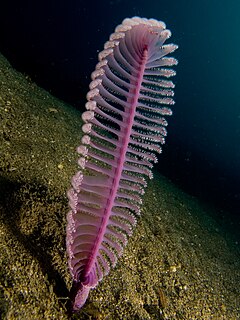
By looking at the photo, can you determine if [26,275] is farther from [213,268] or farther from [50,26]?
[50,26]

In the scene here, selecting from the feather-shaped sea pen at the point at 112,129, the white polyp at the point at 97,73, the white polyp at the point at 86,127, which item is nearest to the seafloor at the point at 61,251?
the feather-shaped sea pen at the point at 112,129

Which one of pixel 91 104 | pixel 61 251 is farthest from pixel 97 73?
pixel 61 251

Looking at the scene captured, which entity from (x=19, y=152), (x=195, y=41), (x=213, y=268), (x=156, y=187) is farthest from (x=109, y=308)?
(x=195, y=41)

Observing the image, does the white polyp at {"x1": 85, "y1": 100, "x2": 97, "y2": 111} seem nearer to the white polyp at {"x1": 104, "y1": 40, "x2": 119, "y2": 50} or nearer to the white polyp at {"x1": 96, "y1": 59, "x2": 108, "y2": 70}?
the white polyp at {"x1": 96, "y1": 59, "x2": 108, "y2": 70}

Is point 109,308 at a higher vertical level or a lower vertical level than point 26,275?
lower

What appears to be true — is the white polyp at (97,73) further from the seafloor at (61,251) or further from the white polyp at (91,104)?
the seafloor at (61,251)

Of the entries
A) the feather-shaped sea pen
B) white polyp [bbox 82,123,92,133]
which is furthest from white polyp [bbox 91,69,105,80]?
white polyp [bbox 82,123,92,133]

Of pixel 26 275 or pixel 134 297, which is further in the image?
pixel 134 297
